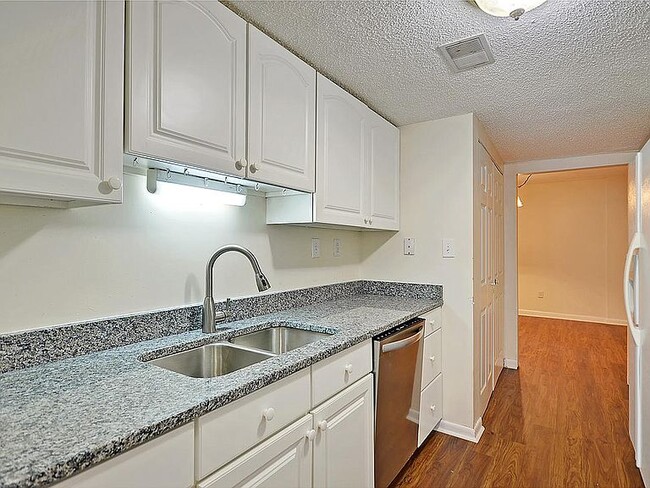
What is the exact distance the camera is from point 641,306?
1892 mm

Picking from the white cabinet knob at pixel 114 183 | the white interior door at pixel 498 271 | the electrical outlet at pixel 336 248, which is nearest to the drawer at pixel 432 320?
the electrical outlet at pixel 336 248

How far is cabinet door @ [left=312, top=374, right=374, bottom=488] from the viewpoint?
133 cm

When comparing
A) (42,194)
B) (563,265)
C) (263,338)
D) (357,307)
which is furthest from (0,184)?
(563,265)

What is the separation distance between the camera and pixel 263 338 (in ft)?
5.78

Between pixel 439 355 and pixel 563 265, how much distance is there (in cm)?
484

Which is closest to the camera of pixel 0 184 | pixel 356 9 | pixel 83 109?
pixel 0 184

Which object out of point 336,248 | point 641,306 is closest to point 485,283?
point 641,306

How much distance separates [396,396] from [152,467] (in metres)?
1.30

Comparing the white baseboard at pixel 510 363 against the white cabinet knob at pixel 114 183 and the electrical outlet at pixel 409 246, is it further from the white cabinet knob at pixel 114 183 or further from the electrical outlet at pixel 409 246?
the white cabinet knob at pixel 114 183

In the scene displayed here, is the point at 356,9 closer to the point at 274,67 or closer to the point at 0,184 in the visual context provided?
the point at 274,67

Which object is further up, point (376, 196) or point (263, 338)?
point (376, 196)

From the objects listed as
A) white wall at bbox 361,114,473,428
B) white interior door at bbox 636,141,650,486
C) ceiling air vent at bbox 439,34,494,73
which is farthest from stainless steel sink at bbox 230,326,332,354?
white interior door at bbox 636,141,650,486

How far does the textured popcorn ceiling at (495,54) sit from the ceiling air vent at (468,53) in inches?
1.4

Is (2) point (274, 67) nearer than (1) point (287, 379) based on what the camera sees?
No
